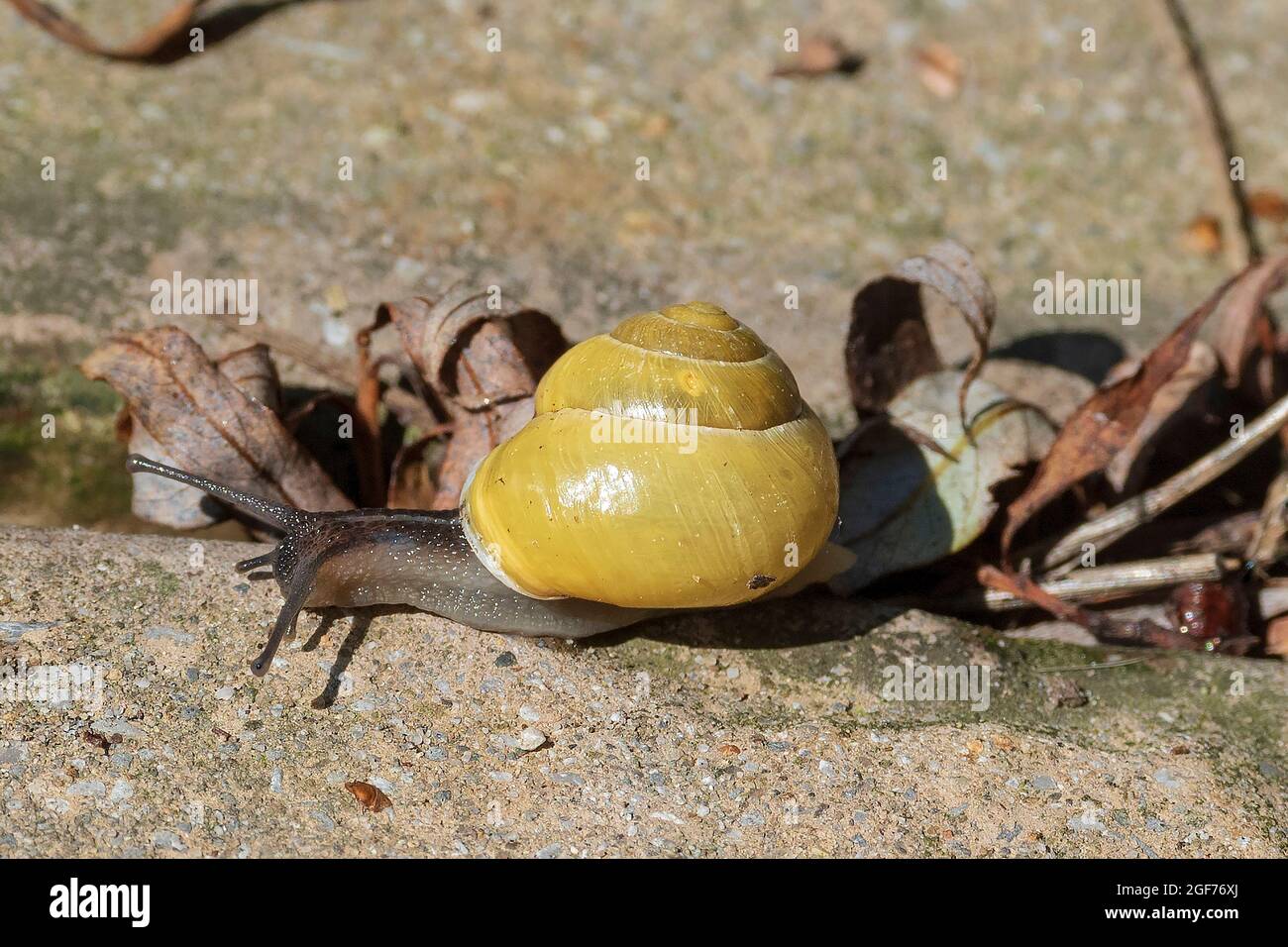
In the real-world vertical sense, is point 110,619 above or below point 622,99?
below

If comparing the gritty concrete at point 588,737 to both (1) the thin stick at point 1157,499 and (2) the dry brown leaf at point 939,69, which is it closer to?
(1) the thin stick at point 1157,499

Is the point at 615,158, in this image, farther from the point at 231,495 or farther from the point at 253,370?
the point at 231,495

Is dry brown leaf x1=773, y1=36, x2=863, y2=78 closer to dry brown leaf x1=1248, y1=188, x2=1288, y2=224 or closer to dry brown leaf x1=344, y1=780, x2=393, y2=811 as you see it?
dry brown leaf x1=1248, y1=188, x2=1288, y2=224

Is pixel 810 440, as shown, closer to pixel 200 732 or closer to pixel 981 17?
pixel 200 732

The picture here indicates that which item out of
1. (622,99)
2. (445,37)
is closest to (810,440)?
(622,99)

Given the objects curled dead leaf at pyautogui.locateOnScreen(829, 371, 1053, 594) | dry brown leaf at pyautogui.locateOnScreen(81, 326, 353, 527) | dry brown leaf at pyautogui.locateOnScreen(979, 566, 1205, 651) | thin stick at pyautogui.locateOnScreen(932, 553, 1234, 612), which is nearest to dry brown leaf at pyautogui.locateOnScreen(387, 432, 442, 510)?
dry brown leaf at pyautogui.locateOnScreen(81, 326, 353, 527)
